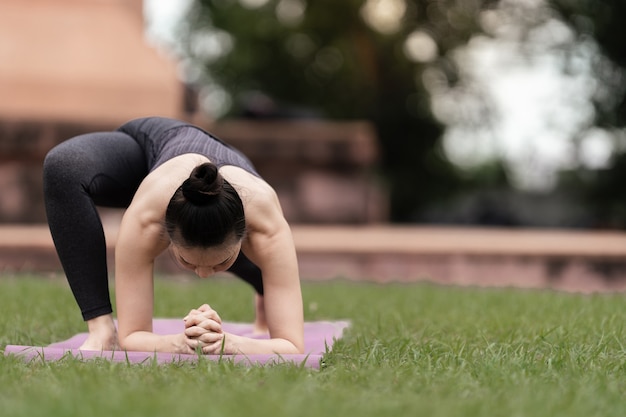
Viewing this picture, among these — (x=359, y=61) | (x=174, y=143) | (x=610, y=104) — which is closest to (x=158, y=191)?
(x=174, y=143)

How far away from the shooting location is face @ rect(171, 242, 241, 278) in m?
3.05

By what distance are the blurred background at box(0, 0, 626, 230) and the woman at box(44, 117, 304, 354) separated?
555 cm

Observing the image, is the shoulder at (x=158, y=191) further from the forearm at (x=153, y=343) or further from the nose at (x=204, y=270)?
the forearm at (x=153, y=343)

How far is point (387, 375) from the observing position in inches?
107

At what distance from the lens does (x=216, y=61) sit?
68.4 ft

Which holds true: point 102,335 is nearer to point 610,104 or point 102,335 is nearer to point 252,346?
point 252,346

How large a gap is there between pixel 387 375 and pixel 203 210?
0.83 meters

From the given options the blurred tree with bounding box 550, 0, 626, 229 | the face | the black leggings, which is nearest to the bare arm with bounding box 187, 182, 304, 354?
the face

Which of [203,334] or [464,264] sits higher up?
[203,334]

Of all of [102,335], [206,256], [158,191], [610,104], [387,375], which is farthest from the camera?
[610,104]

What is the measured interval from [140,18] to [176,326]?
7.71m

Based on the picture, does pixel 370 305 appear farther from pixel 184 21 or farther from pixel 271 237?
pixel 184 21

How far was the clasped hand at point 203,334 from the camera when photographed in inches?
121

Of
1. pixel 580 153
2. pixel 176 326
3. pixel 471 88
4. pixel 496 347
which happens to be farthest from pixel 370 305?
pixel 471 88
